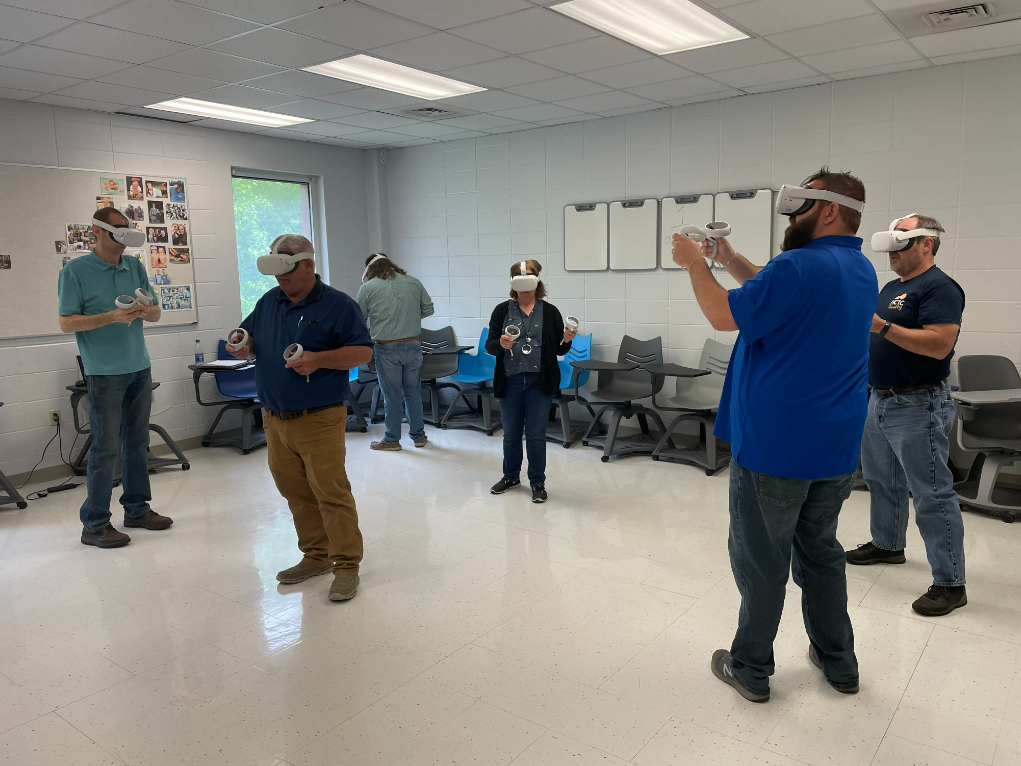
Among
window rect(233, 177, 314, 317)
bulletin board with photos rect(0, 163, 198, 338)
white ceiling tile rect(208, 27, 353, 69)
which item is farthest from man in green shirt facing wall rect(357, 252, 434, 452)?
white ceiling tile rect(208, 27, 353, 69)

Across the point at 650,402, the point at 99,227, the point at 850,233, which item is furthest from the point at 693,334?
the point at 99,227

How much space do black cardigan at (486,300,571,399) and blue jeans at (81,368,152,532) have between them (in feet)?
6.85

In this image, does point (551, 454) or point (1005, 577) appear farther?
A: point (551, 454)

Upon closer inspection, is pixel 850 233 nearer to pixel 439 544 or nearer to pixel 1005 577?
pixel 1005 577

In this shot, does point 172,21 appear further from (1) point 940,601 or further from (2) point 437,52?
(1) point 940,601

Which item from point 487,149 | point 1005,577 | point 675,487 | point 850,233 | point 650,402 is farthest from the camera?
point 487,149

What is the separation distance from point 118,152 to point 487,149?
3.31 metres

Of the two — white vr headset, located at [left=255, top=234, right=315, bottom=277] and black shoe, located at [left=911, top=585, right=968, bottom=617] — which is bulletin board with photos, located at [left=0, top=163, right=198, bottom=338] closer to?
white vr headset, located at [left=255, top=234, right=315, bottom=277]

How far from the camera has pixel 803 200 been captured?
2.31 meters

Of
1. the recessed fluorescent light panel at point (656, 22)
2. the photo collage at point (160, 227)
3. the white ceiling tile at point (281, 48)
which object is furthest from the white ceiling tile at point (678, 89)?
the photo collage at point (160, 227)

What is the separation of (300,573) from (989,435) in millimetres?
4129

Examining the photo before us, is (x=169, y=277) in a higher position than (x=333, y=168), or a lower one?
lower

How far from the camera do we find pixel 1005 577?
138 inches

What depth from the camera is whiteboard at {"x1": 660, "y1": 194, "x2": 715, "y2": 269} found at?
20.0 ft
